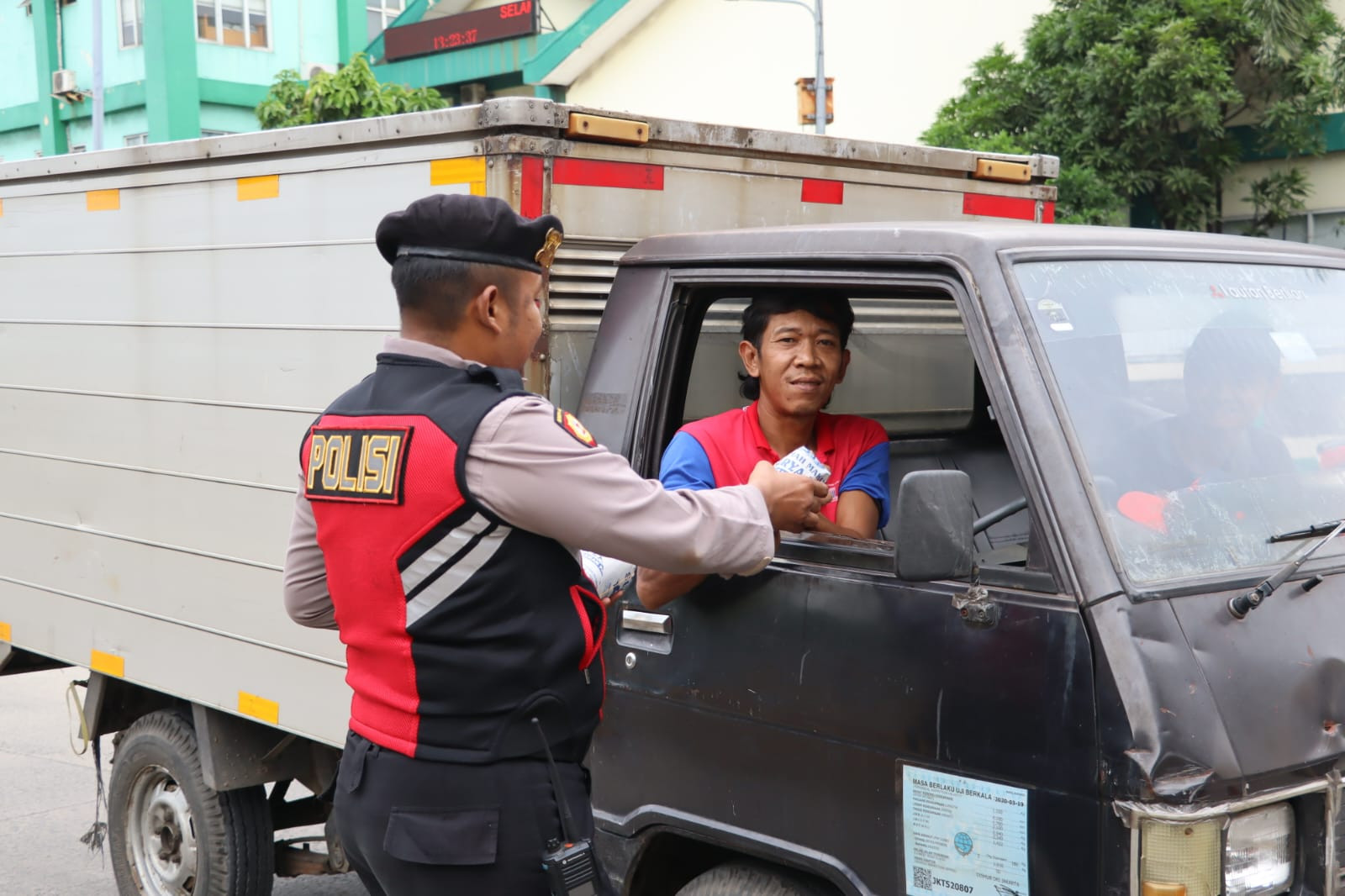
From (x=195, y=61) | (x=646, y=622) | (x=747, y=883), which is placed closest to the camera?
(x=747, y=883)

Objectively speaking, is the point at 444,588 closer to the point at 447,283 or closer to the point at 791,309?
the point at 447,283

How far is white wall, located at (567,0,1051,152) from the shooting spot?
21.0 meters

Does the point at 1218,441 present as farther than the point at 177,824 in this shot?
No

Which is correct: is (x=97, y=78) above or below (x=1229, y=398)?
above

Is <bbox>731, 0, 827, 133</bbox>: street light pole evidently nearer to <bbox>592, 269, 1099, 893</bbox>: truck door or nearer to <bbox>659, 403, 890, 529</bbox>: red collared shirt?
<bbox>659, 403, 890, 529</bbox>: red collared shirt

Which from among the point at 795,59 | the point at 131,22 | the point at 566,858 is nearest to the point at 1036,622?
the point at 566,858

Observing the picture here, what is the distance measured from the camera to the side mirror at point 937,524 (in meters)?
2.35

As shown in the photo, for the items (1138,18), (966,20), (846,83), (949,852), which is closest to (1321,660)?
(949,852)

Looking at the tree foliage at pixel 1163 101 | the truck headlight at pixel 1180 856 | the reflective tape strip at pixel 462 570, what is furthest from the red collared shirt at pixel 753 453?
the tree foliage at pixel 1163 101

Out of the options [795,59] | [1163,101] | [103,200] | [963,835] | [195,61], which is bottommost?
[963,835]

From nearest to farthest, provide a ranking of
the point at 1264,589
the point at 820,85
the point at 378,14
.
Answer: the point at 1264,589 → the point at 820,85 → the point at 378,14

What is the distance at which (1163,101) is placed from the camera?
1463 cm

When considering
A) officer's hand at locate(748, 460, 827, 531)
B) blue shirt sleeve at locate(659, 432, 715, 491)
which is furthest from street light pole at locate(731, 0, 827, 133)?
officer's hand at locate(748, 460, 827, 531)

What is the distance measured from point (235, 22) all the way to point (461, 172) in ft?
90.8
